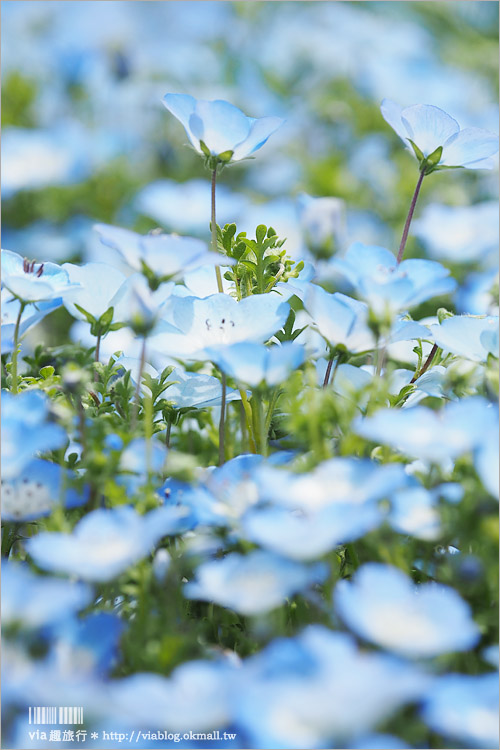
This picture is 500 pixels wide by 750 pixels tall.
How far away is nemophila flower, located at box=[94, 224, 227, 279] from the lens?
574 millimetres

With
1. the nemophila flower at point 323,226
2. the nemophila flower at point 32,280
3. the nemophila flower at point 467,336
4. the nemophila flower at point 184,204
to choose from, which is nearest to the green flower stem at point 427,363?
the nemophila flower at point 467,336

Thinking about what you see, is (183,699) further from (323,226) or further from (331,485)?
(323,226)

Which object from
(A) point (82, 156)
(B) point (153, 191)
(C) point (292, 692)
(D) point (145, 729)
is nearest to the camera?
(C) point (292, 692)

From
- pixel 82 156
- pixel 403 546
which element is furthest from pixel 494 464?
pixel 82 156

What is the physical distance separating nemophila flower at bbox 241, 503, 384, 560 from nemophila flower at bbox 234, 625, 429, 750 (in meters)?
0.05

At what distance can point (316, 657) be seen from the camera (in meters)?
0.41

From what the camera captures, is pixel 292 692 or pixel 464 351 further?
pixel 464 351

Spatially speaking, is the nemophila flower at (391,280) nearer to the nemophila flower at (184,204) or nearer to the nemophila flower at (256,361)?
the nemophila flower at (256,361)

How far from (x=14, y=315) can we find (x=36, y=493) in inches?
10.1

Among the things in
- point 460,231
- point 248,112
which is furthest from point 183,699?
point 248,112

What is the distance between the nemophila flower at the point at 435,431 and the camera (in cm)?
48

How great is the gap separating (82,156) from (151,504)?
89.6 inches

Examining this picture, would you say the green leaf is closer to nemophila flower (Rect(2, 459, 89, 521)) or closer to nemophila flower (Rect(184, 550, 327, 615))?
nemophila flower (Rect(2, 459, 89, 521))

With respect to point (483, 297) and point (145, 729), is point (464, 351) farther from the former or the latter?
point (483, 297)
